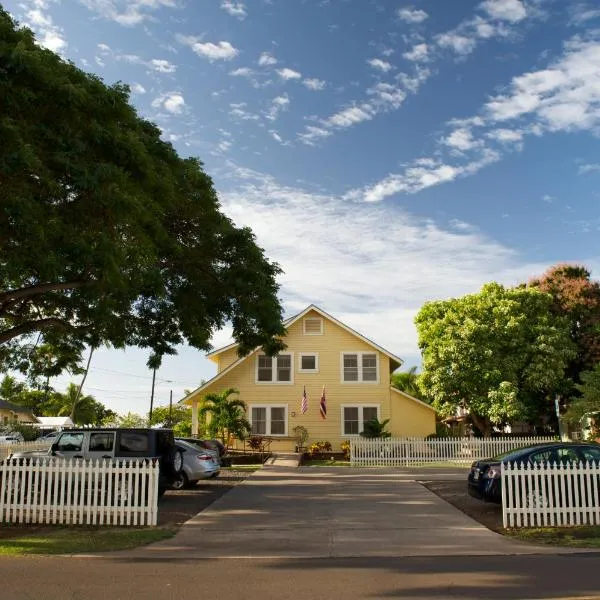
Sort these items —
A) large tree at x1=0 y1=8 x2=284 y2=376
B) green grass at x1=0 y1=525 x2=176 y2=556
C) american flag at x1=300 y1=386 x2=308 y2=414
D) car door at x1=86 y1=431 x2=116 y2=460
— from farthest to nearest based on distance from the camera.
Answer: american flag at x1=300 y1=386 x2=308 y2=414 → car door at x1=86 y1=431 x2=116 y2=460 → large tree at x1=0 y1=8 x2=284 y2=376 → green grass at x1=0 y1=525 x2=176 y2=556

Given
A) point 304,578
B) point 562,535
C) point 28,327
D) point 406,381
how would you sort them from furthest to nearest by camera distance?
point 406,381 → point 28,327 → point 562,535 → point 304,578

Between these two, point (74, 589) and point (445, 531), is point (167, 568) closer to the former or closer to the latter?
point (74, 589)

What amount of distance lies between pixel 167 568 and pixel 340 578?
237 centimetres

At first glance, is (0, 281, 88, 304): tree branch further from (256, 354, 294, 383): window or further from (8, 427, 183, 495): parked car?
(256, 354, 294, 383): window

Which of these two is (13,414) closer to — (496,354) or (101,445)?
(496,354)

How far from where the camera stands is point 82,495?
12258 millimetres

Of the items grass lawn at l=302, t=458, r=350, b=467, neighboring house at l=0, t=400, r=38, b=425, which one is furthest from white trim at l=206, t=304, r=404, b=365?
neighboring house at l=0, t=400, r=38, b=425

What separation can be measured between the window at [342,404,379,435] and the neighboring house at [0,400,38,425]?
4599cm

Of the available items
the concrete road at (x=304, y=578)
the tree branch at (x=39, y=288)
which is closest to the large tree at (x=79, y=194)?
the tree branch at (x=39, y=288)

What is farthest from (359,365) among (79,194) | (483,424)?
(79,194)

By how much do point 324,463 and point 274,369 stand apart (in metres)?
5.96

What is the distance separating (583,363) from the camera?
36.3 m

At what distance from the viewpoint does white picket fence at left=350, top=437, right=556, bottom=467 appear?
29.4 meters

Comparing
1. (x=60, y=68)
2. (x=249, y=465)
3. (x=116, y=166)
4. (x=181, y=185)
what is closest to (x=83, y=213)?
(x=116, y=166)
